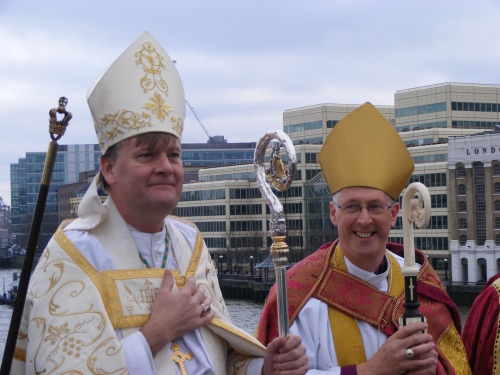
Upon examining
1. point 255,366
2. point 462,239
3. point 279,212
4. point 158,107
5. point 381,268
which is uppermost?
point 158,107

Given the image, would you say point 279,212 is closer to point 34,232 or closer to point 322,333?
point 34,232

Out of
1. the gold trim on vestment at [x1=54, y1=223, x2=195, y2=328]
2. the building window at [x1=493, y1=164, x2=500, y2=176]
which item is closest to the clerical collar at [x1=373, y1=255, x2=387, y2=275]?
the gold trim on vestment at [x1=54, y1=223, x2=195, y2=328]

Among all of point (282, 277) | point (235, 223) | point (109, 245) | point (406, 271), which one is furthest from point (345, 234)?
point (235, 223)

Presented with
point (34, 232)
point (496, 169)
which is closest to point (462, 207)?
point (496, 169)

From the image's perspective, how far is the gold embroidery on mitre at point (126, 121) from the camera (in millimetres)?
4793

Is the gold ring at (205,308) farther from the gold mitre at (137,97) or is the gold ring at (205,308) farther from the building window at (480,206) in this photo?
the building window at (480,206)

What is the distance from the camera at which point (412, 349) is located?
5242 mm

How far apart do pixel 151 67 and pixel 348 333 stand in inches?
80.0

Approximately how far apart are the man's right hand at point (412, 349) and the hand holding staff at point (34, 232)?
6.27 feet

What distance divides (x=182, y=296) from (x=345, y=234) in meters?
1.46

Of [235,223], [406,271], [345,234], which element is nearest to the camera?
[406,271]

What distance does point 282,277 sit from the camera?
15.9 ft

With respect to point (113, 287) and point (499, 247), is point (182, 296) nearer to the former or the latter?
point (113, 287)

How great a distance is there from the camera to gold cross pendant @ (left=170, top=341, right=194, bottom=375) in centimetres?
475
